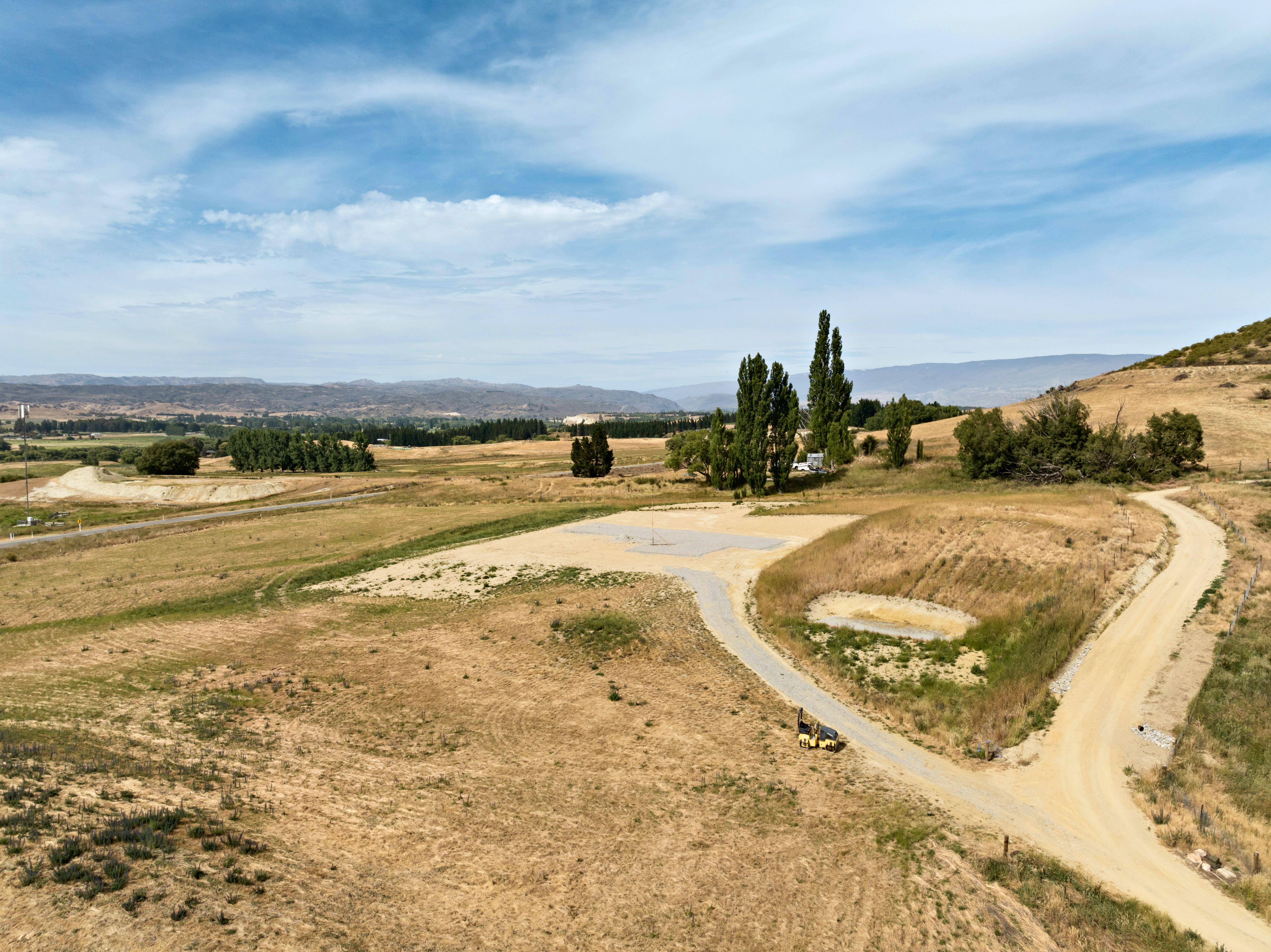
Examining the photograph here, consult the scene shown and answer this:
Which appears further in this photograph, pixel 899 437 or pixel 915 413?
pixel 915 413

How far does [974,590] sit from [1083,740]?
1269 centimetres

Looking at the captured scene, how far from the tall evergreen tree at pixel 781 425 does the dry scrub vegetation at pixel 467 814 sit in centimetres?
3869

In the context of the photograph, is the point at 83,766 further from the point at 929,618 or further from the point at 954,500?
the point at 954,500

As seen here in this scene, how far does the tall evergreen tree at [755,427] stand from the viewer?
60.7 meters

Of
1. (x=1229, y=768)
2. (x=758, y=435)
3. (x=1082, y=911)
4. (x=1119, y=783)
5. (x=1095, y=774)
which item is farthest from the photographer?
(x=758, y=435)

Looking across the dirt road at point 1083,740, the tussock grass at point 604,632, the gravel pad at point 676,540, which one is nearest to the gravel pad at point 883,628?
the dirt road at point 1083,740

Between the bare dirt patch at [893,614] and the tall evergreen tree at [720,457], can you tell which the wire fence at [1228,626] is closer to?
the bare dirt patch at [893,614]

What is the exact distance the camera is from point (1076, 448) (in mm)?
53094

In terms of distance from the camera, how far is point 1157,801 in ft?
44.5

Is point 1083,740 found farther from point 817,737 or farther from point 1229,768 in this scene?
point 817,737

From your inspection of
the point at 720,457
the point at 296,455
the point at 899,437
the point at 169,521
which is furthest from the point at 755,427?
the point at 296,455

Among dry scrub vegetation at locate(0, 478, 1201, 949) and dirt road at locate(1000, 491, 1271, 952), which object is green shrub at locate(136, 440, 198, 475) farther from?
dirt road at locate(1000, 491, 1271, 952)

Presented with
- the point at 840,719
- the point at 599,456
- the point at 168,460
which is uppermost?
the point at 599,456

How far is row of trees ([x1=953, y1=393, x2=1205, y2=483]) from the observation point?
5106 cm
